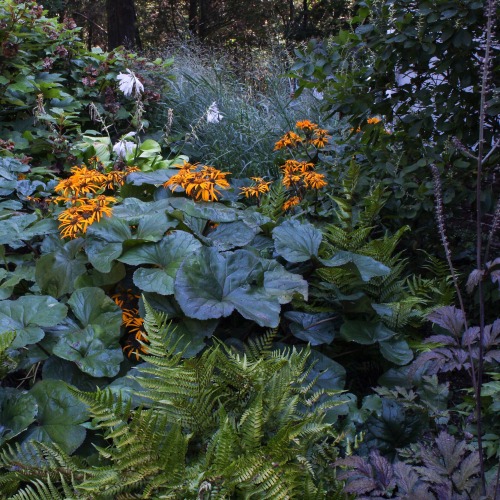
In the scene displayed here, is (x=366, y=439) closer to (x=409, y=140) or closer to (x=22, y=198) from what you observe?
(x=409, y=140)

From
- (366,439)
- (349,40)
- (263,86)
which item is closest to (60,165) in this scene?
(349,40)

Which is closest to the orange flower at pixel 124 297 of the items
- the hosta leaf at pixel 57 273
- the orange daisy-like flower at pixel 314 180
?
the hosta leaf at pixel 57 273

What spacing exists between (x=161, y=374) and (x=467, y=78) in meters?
2.05

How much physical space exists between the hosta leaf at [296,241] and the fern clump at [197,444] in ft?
2.11

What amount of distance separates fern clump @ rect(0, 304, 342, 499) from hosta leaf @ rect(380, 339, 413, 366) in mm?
436

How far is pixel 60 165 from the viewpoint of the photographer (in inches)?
171

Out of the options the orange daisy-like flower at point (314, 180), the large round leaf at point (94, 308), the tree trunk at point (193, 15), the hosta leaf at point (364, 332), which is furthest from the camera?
the tree trunk at point (193, 15)

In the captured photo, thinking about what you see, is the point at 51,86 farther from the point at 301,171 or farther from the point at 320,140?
the point at 301,171

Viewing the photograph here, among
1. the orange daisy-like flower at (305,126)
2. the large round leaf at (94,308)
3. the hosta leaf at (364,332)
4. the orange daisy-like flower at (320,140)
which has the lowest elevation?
the hosta leaf at (364,332)

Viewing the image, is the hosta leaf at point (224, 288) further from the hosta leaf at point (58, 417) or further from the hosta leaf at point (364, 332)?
the hosta leaf at point (58, 417)

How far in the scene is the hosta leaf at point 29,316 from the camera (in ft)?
6.28

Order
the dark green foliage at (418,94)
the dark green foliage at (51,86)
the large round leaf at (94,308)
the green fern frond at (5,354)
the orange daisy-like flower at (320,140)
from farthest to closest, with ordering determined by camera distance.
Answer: the dark green foliage at (51,86) → the orange daisy-like flower at (320,140) → the dark green foliage at (418,94) → the large round leaf at (94,308) → the green fern frond at (5,354)

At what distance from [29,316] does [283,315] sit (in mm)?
999

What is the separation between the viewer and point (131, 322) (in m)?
2.22
